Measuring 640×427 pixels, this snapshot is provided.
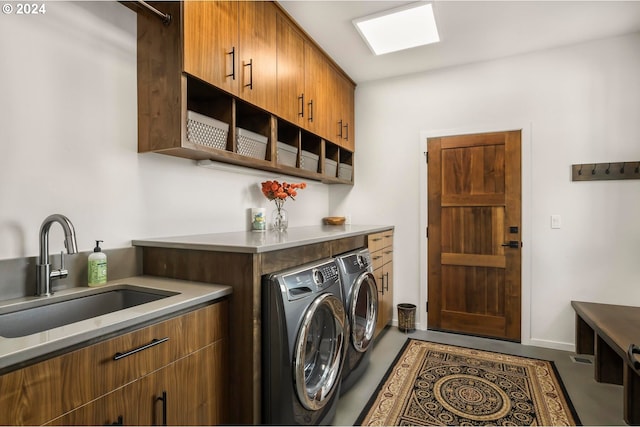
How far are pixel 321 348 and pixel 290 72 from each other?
73.6 inches

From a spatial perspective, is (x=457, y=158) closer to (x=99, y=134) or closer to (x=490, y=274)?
(x=490, y=274)

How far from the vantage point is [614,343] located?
1889 millimetres

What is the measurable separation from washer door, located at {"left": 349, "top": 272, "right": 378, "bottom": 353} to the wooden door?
1.04 metres

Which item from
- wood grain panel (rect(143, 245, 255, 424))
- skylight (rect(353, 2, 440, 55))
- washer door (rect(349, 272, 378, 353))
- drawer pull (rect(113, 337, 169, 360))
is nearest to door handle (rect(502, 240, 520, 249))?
washer door (rect(349, 272, 378, 353))

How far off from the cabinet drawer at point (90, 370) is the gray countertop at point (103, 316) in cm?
3

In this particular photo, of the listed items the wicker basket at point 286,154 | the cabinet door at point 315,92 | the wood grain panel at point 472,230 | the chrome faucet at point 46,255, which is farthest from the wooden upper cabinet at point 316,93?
the chrome faucet at point 46,255

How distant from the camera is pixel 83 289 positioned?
1413 mm

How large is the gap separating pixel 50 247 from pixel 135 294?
1.29ft

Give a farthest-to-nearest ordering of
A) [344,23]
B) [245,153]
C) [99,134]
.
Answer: [344,23] < [245,153] < [99,134]

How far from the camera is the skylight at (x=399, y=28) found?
223 cm

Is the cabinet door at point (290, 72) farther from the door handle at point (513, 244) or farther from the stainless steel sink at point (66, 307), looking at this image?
the door handle at point (513, 244)

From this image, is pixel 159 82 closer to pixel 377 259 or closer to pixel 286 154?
pixel 286 154

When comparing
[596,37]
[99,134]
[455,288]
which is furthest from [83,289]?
[596,37]

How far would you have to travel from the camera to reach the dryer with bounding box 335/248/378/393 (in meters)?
2.00
